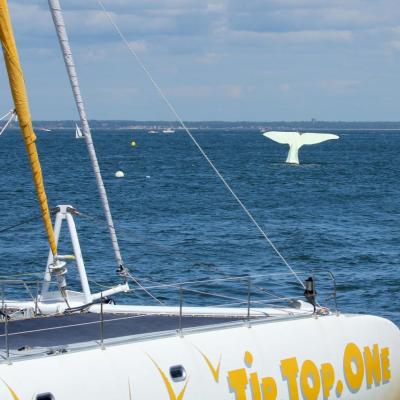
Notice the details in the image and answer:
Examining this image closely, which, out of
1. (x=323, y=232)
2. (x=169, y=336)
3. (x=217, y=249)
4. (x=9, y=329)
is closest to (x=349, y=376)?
(x=169, y=336)

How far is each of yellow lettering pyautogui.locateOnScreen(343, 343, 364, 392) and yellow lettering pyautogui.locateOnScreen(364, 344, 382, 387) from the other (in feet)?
0.39

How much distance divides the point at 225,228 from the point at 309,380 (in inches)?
Result: 1510

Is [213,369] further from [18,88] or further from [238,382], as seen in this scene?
[18,88]

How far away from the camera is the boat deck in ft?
46.9

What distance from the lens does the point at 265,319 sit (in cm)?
1600

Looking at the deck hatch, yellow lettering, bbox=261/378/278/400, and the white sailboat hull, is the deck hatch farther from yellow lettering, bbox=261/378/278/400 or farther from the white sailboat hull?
yellow lettering, bbox=261/378/278/400

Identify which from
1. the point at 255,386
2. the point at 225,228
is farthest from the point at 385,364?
the point at 225,228

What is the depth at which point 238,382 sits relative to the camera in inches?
580

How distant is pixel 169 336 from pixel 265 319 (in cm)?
204

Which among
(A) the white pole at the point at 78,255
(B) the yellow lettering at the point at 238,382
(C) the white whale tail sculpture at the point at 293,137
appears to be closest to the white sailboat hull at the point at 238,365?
(B) the yellow lettering at the point at 238,382

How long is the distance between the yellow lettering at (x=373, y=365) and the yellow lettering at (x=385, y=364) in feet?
0.35

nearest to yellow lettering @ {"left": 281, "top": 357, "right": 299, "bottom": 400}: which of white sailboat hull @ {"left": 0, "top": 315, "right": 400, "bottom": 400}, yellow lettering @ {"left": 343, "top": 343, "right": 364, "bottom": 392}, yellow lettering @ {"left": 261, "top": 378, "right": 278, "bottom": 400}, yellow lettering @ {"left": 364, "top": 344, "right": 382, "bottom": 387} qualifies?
white sailboat hull @ {"left": 0, "top": 315, "right": 400, "bottom": 400}

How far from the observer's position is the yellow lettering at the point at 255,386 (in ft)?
48.8

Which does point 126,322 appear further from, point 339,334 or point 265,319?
point 339,334
